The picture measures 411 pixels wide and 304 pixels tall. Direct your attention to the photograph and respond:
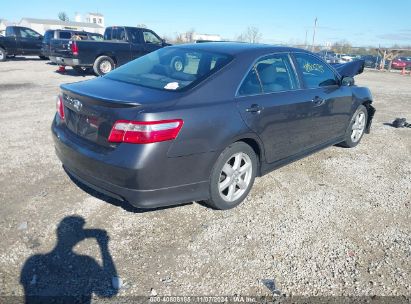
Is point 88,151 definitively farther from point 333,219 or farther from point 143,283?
point 333,219

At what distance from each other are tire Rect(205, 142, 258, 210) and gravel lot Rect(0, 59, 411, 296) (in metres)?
0.15

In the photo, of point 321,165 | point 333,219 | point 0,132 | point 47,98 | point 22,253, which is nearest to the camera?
point 22,253

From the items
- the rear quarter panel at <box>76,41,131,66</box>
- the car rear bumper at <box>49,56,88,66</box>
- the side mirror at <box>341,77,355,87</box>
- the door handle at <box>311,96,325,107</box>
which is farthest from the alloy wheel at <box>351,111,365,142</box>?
the car rear bumper at <box>49,56,88,66</box>

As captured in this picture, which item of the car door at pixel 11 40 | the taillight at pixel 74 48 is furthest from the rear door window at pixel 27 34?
the taillight at pixel 74 48

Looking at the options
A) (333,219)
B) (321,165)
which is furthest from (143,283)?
(321,165)

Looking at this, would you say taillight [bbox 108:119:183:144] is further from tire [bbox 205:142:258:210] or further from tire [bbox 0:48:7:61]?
tire [bbox 0:48:7:61]

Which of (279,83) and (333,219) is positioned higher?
(279,83)

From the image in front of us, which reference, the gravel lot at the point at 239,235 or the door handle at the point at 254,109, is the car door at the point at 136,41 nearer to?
the gravel lot at the point at 239,235

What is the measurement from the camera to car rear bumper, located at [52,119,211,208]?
2801 mm

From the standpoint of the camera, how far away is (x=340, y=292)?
2.54 m

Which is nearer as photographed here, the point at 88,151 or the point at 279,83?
the point at 88,151

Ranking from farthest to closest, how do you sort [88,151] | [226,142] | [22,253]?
[226,142] → [88,151] → [22,253]

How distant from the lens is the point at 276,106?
3727 millimetres

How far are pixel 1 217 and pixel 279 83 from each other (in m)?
3.20
